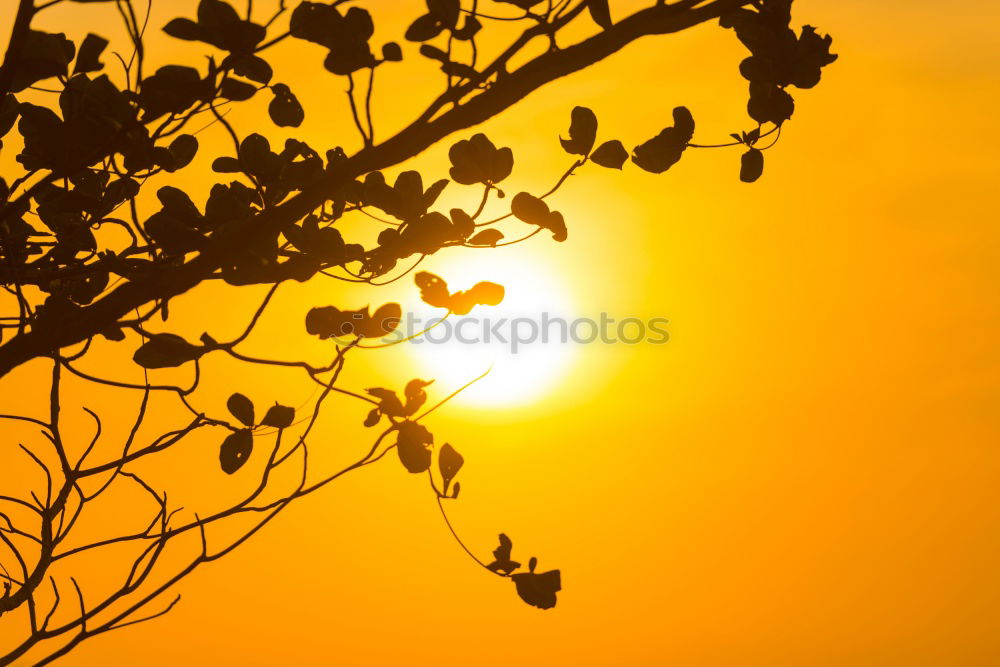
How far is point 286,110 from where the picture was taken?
243 cm

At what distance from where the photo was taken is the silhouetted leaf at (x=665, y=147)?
7.14 ft

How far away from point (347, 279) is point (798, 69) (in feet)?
3.56

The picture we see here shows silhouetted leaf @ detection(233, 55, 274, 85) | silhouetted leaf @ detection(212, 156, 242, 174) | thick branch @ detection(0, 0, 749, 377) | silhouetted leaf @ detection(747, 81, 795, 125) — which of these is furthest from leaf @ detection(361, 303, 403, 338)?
silhouetted leaf @ detection(747, 81, 795, 125)

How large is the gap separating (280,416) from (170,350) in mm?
513

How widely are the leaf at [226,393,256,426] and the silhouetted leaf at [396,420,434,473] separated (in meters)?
0.51

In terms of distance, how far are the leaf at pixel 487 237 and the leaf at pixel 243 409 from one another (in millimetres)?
732

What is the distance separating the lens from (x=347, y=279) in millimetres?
2195

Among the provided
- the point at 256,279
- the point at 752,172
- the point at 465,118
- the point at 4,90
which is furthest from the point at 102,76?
the point at 752,172

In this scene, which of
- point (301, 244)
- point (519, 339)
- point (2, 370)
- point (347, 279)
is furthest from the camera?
point (519, 339)

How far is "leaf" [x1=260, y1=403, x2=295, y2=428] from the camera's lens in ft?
7.90

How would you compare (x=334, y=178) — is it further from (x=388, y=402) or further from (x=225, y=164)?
(x=225, y=164)

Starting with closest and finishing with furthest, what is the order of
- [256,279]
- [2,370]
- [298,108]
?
[2,370] < [256,279] < [298,108]

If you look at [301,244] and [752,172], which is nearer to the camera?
[301,244]

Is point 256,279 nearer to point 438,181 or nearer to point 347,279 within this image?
point 347,279
